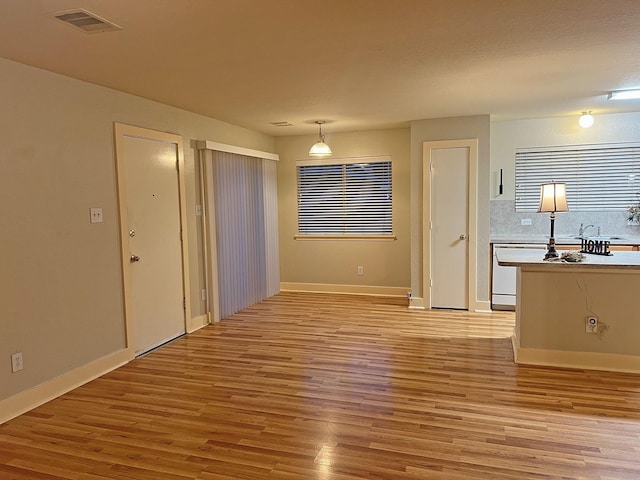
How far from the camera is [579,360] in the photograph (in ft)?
12.2

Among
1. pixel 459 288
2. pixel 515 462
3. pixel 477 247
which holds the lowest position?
pixel 515 462

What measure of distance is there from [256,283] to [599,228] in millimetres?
4575

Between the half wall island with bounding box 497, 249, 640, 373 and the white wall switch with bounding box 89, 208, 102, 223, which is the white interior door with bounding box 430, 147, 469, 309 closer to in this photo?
the half wall island with bounding box 497, 249, 640, 373

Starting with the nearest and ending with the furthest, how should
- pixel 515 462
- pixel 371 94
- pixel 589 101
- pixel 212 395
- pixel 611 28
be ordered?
1. pixel 515 462
2. pixel 611 28
3. pixel 212 395
4. pixel 371 94
5. pixel 589 101

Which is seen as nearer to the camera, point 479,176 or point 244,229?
point 479,176

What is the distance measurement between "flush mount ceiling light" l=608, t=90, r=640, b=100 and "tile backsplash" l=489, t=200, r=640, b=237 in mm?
1717

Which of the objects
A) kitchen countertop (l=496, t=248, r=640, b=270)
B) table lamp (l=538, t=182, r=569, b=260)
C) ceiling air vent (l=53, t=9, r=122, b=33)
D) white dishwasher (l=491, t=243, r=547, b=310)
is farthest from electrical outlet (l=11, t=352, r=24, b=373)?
white dishwasher (l=491, t=243, r=547, b=310)

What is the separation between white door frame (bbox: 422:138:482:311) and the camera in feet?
18.0

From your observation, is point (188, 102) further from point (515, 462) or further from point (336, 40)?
point (515, 462)

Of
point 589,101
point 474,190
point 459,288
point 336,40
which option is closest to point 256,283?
point 459,288

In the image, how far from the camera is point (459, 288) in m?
5.68

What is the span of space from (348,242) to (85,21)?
484cm

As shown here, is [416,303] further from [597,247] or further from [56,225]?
[56,225]

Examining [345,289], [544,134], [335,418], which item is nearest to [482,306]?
[345,289]
